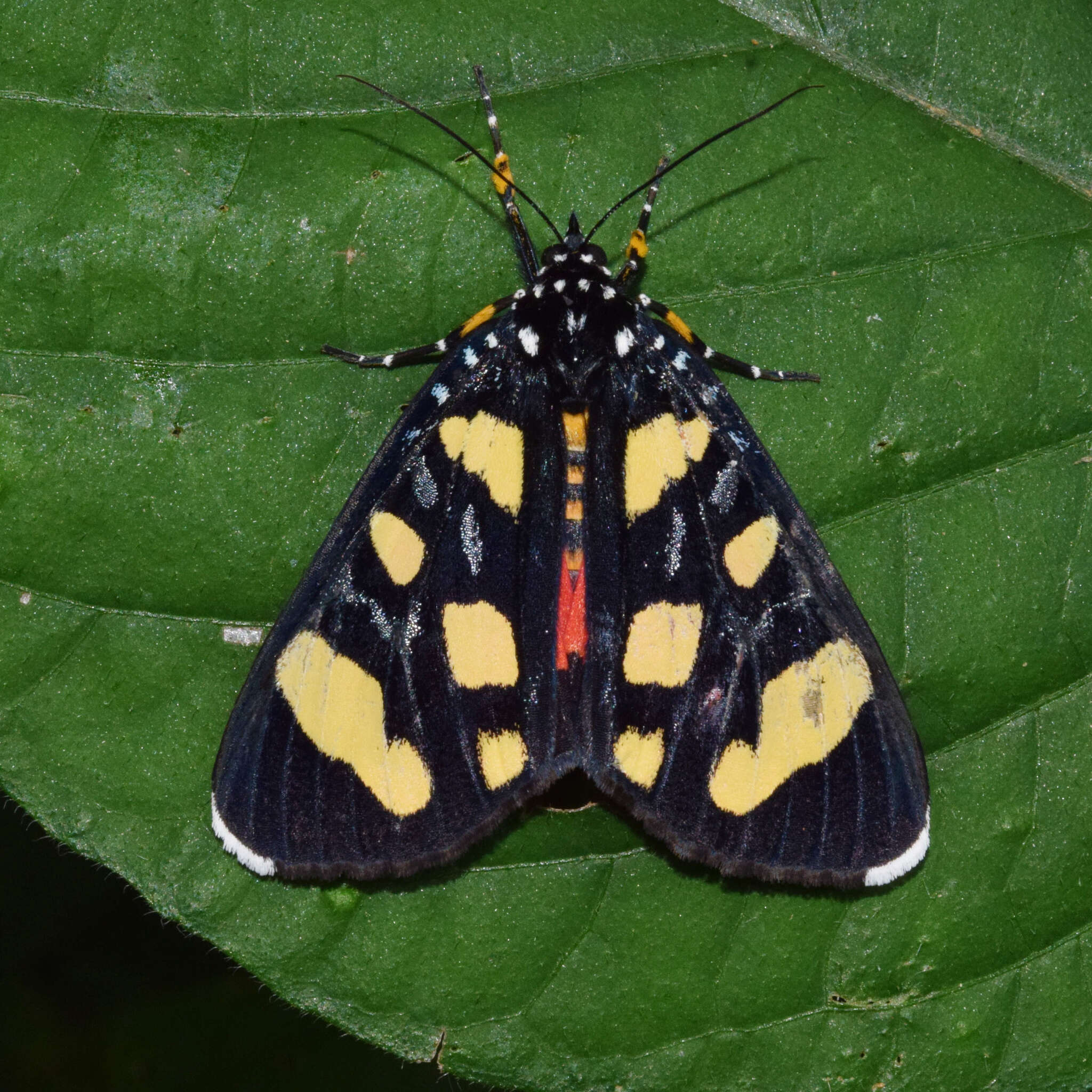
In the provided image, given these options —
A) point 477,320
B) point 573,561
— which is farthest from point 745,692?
point 477,320

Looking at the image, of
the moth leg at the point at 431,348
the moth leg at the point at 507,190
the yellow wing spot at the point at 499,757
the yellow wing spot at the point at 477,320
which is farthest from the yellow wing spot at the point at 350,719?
the moth leg at the point at 507,190

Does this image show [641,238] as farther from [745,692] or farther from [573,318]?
[745,692]

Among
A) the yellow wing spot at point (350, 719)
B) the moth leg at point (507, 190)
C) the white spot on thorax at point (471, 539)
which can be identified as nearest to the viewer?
the yellow wing spot at point (350, 719)

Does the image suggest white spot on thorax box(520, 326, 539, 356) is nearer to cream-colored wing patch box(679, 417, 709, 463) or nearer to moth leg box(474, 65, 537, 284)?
moth leg box(474, 65, 537, 284)

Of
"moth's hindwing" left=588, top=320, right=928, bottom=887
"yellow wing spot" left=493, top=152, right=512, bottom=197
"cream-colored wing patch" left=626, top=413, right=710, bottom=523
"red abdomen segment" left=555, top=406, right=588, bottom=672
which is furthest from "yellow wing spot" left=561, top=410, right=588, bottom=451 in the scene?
"yellow wing spot" left=493, top=152, right=512, bottom=197

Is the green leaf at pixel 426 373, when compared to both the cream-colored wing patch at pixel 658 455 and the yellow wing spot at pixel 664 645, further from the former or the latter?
the yellow wing spot at pixel 664 645

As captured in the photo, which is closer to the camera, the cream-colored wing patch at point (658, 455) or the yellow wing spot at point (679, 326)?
the cream-colored wing patch at point (658, 455)

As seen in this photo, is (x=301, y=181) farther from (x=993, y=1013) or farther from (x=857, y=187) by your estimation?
(x=993, y=1013)
